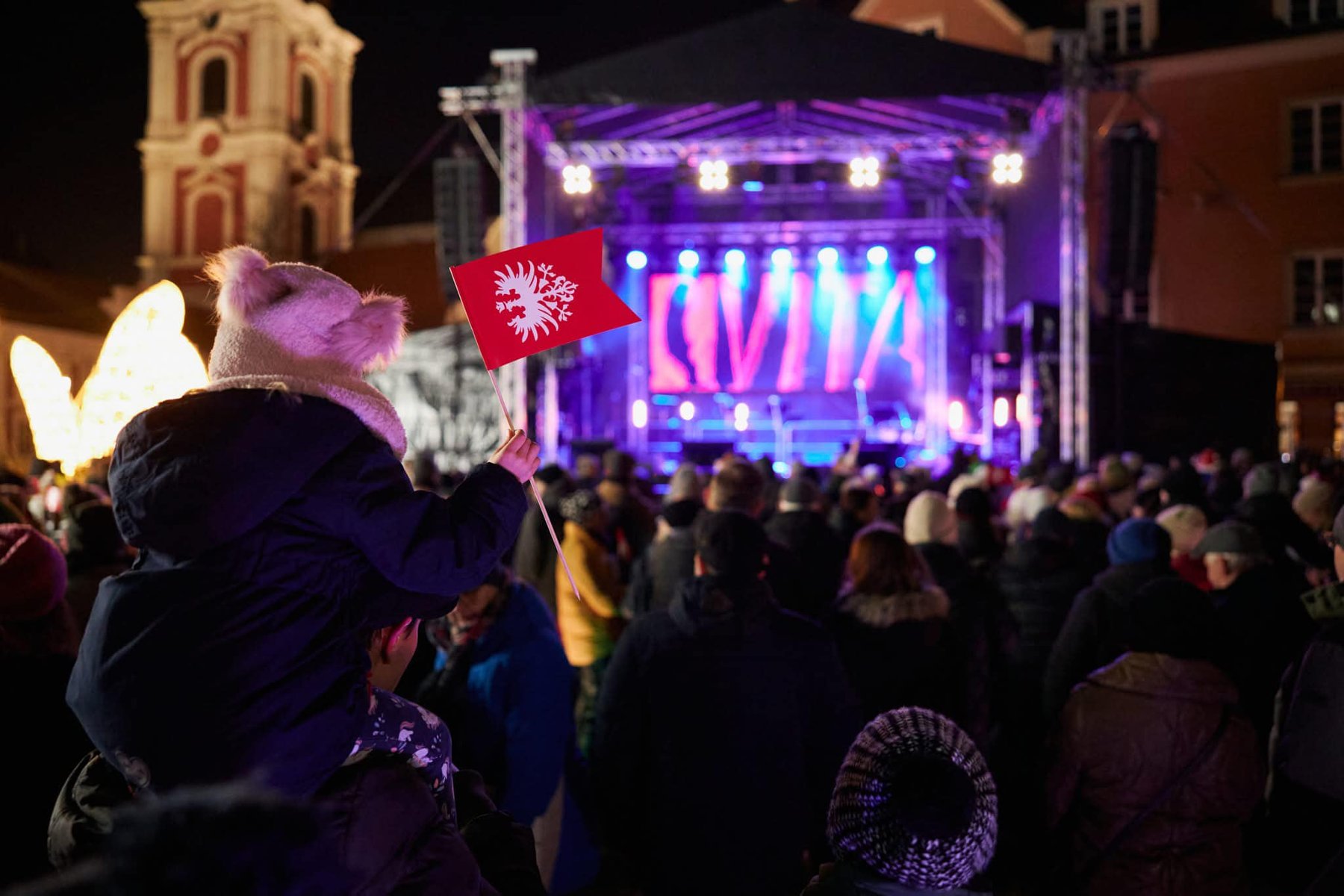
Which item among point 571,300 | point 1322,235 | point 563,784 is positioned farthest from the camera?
point 1322,235

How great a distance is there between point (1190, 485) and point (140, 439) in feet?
22.8

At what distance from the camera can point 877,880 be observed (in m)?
1.83

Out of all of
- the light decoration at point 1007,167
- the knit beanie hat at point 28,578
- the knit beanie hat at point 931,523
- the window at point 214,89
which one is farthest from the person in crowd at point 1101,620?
the window at point 214,89

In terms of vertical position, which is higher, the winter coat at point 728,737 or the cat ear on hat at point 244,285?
the cat ear on hat at point 244,285

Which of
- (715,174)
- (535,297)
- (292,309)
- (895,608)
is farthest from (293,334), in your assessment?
(715,174)

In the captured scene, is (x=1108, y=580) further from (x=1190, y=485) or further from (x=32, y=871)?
(x=32, y=871)

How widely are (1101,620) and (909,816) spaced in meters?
2.77

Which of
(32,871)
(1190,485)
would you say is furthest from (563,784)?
(1190,485)

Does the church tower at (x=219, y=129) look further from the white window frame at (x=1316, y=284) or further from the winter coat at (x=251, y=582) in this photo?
the winter coat at (x=251, y=582)

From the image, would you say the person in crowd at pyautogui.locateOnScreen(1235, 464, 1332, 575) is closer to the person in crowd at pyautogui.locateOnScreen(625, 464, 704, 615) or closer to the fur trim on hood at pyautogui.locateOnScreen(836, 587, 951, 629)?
the fur trim on hood at pyautogui.locateOnScreen(836, 587, 951, 629)

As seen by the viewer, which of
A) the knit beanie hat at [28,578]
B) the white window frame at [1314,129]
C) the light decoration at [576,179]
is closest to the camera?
the knit beanie hat at [28,578]

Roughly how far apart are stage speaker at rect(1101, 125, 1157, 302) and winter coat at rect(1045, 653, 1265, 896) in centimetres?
1456

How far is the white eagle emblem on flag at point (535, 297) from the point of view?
2.55m

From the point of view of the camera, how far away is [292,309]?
6.26 feet
